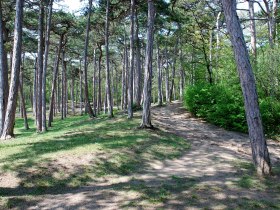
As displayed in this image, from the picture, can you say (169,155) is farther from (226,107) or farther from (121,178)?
(226,107)

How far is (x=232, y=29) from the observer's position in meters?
7.61

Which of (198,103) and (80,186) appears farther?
(198,103)

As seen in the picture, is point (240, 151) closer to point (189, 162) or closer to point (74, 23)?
point (189, 162)

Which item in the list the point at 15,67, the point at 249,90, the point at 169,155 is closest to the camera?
the point at 249,90

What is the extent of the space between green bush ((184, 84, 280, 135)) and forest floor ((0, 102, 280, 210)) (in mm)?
2760

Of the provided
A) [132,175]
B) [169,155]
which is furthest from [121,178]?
[169,155]

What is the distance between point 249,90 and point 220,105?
8718 mm

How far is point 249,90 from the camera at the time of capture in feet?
24.6

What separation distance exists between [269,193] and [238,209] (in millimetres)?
1445

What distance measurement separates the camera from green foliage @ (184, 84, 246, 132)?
1544 centimetres

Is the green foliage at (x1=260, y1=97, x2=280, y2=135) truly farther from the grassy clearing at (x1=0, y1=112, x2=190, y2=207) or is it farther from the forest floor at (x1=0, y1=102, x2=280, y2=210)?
the grassy clearing at (x1=0, y1=112, x2=190, y2=207)

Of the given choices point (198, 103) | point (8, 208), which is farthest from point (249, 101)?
point (198, 103)

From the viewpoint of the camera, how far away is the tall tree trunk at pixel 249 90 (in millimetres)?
7496

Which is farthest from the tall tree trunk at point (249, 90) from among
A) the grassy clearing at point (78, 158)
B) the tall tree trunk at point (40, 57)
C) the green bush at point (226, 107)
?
the tall tree trunk at point (40, 57)
